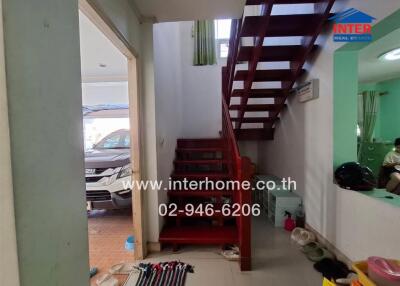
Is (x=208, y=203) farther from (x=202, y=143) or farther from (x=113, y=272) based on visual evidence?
(x=113, y=272)

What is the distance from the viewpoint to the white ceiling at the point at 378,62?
100 inches

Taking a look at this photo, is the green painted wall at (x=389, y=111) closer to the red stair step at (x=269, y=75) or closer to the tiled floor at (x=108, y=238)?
the red stair step at (x=269, y=75)

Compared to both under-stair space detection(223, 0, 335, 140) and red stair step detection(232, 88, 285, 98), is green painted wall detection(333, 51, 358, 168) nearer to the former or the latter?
under-stair space detection(223, 0, 335, 140)

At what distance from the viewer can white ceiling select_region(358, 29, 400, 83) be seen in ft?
8.37

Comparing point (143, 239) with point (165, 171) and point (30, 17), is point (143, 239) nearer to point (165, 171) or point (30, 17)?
point (165, 171)

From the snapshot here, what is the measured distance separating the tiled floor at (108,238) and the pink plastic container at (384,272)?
1908 mm

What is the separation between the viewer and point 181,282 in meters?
1.86

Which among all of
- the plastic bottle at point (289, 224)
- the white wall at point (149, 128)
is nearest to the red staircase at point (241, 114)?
the white wall at point (149, 128)

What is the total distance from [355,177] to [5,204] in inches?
99.4

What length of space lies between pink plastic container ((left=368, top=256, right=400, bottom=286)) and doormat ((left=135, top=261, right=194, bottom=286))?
1461 millimetres

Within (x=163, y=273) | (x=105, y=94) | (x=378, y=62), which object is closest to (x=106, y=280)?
(x=163, y=273)

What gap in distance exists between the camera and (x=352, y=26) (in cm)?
189

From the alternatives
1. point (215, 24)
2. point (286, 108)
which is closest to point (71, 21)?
point (286, 108)

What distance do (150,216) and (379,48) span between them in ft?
12.1
